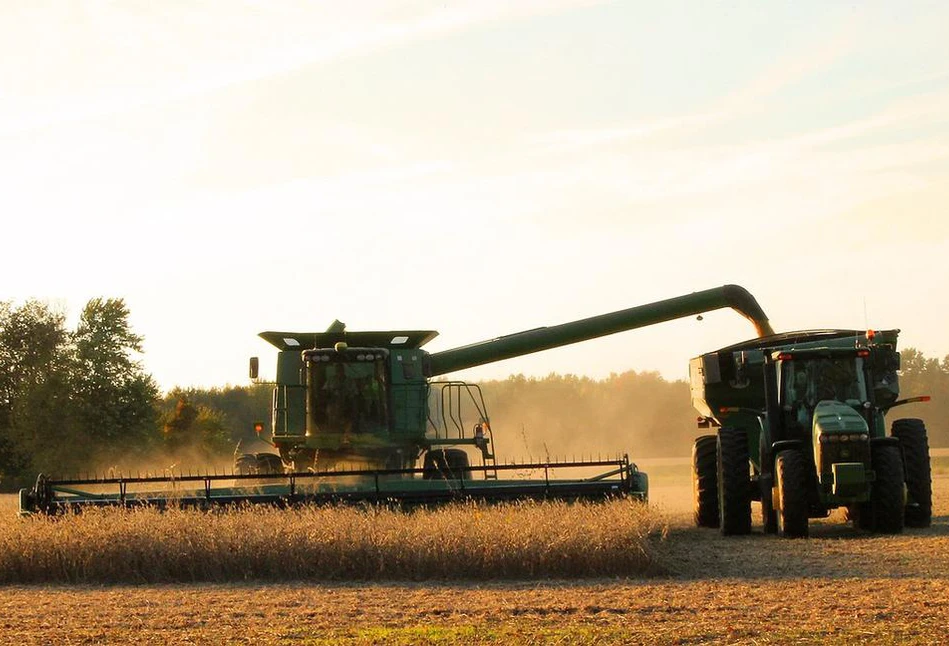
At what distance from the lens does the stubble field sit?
8.70m

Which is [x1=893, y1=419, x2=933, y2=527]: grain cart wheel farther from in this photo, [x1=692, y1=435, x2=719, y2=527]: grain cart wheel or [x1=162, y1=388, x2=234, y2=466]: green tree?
[x1=162, y1=388, x2=234, y2=466]: green tree

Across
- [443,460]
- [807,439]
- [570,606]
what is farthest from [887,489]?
[443,460]

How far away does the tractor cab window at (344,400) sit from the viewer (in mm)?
18844

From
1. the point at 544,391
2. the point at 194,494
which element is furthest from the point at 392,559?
the point at 544,391

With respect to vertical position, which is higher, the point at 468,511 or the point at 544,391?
the point at 544,391

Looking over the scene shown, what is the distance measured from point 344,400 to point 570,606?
9.27 meters

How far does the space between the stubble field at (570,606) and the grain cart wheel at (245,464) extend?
6.04m

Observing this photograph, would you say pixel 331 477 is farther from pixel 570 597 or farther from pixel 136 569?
pixel 570 597

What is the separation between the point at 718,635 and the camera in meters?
8.48

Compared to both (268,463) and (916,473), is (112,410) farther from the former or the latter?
(916,473)

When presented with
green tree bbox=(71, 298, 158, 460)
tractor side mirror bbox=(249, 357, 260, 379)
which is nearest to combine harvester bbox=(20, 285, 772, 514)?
tractor side mirror bbox=(249, 357, 260, 379)

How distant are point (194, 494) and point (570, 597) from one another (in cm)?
636

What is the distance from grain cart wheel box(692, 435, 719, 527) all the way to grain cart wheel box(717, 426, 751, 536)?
36.0 inches

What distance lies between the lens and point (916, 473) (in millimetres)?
15719
